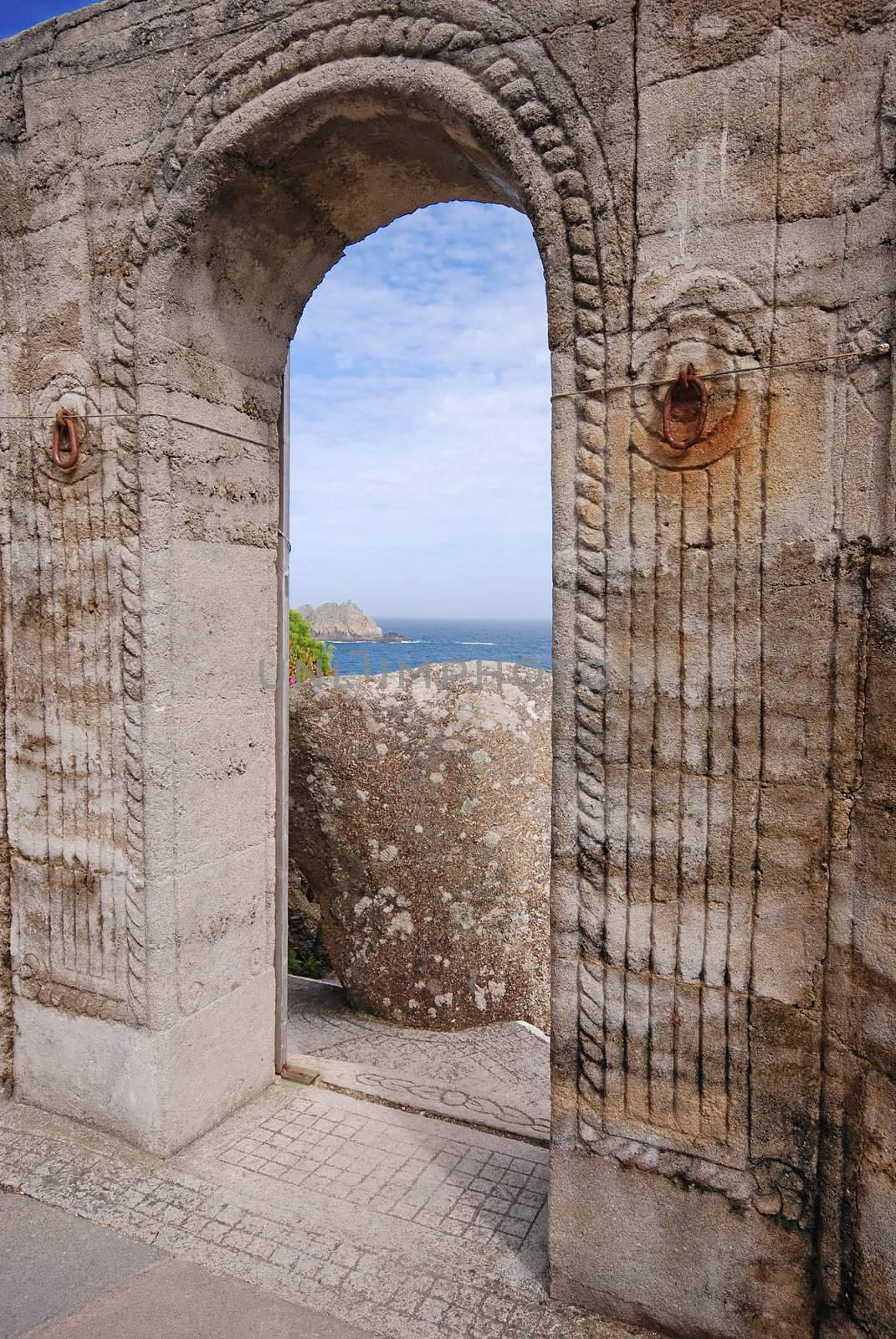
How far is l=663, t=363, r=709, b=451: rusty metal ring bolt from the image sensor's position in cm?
208

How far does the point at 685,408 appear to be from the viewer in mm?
2107

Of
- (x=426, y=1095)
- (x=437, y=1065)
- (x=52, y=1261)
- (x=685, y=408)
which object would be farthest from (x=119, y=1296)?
(x=685, y=408)

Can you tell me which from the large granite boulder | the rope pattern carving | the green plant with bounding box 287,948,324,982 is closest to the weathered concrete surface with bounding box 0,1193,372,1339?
the rope pattern carving

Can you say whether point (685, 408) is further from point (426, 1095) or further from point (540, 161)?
point (426, 1095)

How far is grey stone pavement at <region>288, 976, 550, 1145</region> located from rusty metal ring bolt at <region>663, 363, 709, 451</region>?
8.29 ft

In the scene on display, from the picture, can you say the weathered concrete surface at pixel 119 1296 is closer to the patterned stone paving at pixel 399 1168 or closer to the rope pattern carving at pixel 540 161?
the patterned stone paving at pixel 399 1168

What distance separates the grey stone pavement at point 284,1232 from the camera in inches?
90.6

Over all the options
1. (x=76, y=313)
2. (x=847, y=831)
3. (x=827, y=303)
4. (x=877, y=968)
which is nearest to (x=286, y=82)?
(x=76, y=313)

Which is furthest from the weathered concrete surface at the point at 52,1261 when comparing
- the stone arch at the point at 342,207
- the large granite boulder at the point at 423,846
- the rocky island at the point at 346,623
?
the rocky island at the point at 346,623

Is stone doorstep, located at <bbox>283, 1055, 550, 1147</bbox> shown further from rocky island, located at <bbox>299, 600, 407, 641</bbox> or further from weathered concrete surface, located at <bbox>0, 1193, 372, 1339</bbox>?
rocky island, located at <bbox>299, 600, 407, 641</bbox>

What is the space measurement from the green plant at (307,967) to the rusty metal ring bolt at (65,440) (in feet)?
10.2

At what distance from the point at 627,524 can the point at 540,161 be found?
0.99 m

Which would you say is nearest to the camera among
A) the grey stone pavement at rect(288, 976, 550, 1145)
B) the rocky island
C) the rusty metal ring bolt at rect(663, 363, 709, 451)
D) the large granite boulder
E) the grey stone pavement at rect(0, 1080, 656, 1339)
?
the rusty metal ring bolt at rect(663, 363, 709, 451)

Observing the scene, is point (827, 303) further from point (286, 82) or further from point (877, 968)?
point (286, 82)
